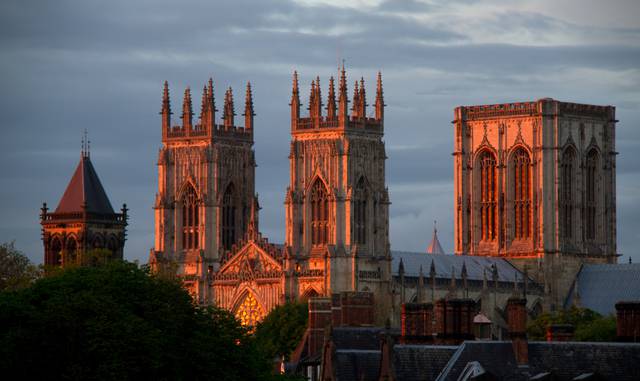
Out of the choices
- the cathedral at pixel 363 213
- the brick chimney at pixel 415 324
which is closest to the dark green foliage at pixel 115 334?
the brick chimney at pixel 415 324

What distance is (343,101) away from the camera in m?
166

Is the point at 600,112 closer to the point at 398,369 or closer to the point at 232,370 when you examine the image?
the point at 232,370

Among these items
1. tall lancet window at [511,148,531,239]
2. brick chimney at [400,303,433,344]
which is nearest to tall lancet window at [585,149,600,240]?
tall lancet window at [511,148,531,239]

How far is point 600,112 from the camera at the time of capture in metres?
178

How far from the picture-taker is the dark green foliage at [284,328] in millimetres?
143988

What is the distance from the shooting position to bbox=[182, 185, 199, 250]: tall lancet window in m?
173

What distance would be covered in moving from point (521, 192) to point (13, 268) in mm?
41499

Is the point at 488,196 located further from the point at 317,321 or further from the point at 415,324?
the point at 415,324

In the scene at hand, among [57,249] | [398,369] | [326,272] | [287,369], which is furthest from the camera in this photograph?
[57,249]

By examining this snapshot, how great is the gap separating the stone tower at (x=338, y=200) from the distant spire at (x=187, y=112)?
35.1ft

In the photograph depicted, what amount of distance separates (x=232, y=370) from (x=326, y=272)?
65.3 metres

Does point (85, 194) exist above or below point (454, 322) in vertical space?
above

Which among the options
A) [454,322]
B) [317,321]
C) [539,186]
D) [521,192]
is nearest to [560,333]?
[454,322]

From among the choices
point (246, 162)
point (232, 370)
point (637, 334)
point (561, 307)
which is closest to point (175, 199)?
point (246, 162)
